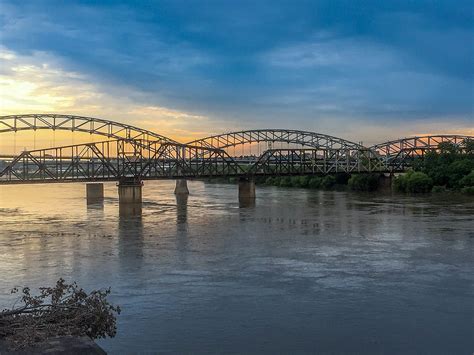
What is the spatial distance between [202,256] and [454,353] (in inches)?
703

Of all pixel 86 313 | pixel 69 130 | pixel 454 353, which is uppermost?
pixel 69 130

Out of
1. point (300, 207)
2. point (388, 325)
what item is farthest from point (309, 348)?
point (300, 207)

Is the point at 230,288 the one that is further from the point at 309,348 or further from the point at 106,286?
the point at 309,348

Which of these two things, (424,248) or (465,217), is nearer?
(424,248)

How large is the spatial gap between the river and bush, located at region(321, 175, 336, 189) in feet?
210

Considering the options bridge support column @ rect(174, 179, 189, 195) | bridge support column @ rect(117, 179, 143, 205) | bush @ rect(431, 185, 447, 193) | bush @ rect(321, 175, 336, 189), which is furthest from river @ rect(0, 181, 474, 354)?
bush @ rect(321, 175, 336, 189)

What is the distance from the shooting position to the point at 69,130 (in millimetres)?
93188

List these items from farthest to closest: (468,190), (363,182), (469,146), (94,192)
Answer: (469,146) → (363,182) → (94,192) → (468,190)

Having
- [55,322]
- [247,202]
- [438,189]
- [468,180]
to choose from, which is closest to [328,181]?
[438,189]

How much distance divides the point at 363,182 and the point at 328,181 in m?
8.61

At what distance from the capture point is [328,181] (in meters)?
117

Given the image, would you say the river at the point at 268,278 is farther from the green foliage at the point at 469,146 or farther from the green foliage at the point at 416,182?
the green foliage at the point at 469,146

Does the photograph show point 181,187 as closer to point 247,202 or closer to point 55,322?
point 247,202

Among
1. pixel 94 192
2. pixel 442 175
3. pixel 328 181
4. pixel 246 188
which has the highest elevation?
pixel 442 175
